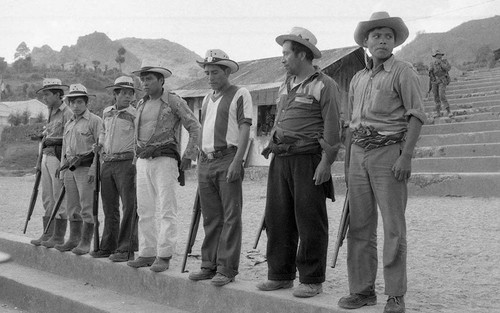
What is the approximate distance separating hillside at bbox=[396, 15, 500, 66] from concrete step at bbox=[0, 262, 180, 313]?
8190 centimetres

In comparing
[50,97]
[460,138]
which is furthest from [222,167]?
[460,138]

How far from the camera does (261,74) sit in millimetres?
23125

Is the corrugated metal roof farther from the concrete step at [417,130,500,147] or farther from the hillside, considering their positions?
the hillside

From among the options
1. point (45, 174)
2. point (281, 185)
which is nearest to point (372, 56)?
point (281, 185)

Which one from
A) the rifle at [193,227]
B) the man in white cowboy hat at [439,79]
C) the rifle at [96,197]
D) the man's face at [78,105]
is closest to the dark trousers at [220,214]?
the rifle at [193,227]

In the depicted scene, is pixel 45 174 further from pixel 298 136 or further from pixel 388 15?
pixel 388 15

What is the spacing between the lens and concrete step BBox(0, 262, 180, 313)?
245 inches

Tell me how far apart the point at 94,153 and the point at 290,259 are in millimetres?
3036

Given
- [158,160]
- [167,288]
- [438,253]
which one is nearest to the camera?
[167,288]

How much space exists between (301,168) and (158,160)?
179 cm

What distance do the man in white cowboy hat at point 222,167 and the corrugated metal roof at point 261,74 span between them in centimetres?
1459

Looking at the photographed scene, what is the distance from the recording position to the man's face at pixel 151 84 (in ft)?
21.5

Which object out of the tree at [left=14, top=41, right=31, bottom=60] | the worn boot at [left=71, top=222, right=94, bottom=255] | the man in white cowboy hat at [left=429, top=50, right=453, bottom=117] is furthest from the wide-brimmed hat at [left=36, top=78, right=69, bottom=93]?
the tree at [left=14, top=41, right=31, bottom=60]

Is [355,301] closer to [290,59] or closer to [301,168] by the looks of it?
[301,168]
